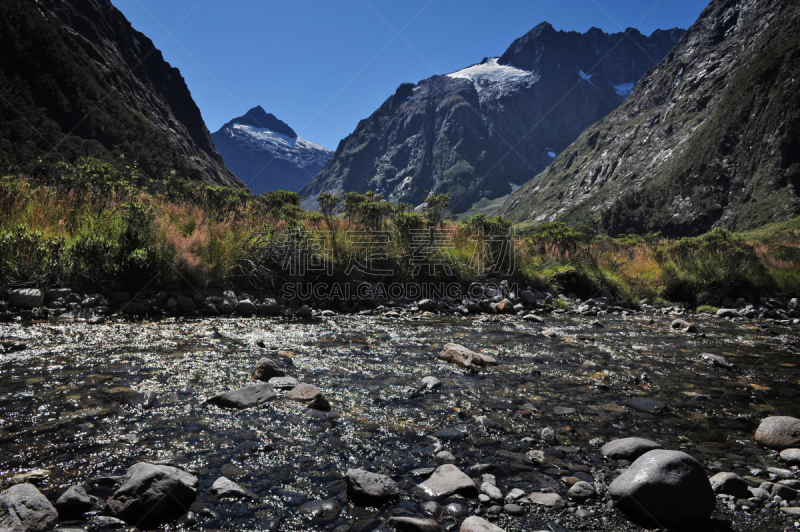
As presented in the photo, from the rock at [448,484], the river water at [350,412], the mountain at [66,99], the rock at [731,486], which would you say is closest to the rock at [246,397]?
the river water at [350,412]

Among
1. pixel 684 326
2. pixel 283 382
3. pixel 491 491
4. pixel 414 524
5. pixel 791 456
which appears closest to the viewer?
pixel 414 524

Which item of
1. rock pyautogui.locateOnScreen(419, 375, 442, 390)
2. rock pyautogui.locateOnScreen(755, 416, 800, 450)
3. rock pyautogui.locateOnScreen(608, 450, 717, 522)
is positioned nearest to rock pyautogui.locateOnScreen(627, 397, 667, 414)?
rock pyautogui.locateOnScreen(755, 416, 800, 450)

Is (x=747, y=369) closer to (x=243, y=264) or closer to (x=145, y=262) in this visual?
(x=243, y=264)

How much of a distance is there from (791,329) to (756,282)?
5834 millimetres

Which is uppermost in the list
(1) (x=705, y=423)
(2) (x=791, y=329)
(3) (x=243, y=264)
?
(3) (x=243, y=264)

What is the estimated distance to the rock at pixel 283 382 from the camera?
4.49m

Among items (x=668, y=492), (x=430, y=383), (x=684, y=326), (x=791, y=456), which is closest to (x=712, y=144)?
(x=684, y=326)

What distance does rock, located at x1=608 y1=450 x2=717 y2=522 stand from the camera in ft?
8.20

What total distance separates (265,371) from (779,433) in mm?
5495

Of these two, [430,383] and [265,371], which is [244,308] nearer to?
[265,371]

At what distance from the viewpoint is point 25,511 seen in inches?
81.9

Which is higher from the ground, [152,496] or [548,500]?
[152,496]

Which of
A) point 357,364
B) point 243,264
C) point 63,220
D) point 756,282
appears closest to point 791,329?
point 756,282

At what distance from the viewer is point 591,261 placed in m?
15.7
